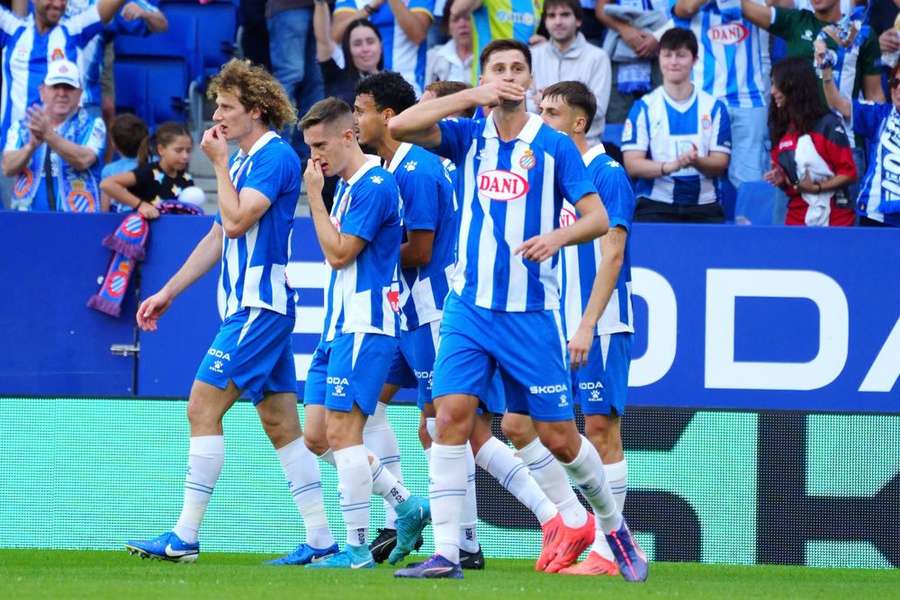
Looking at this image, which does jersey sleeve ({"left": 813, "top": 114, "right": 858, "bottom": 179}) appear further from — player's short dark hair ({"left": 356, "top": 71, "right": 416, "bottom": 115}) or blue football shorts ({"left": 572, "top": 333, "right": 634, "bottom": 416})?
player's short dark hair ({"left": 356, "top": 71, "right": 416, "bottom": 115})

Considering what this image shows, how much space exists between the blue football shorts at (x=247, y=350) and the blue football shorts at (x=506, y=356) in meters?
1.04

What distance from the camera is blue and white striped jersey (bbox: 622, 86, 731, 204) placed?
11.5 metres

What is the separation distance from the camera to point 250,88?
24.7ft

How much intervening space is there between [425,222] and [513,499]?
200 cm

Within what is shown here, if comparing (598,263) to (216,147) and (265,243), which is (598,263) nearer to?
(265,243)

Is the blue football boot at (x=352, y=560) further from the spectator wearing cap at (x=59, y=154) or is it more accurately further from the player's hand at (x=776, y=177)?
the spectator wearing cap at (x=59, y=154)

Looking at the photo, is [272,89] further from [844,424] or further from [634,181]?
[634,181]

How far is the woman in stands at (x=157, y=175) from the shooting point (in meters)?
11.2

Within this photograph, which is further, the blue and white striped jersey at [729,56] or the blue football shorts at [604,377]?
the blue and white striped jersey at [729,56]

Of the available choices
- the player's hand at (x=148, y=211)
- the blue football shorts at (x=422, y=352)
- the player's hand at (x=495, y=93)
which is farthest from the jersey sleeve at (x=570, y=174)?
the player's hand at (x=148, y=211)

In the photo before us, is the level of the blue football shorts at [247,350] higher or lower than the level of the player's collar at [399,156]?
lower

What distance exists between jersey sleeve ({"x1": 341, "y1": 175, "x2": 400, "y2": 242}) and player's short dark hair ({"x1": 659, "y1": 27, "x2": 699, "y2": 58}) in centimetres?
489

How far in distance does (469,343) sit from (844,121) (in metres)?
6.00

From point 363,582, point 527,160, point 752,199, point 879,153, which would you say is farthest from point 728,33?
point 363,582
